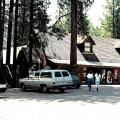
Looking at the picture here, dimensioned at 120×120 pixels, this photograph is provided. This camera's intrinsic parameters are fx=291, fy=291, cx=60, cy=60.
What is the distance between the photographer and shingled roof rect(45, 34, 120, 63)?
132 ft

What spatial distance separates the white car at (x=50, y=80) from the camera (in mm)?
23281

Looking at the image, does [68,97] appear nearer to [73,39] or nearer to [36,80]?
[36,80]

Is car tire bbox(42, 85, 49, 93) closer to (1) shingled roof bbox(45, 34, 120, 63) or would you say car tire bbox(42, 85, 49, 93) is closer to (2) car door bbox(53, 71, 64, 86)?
(2) car door bbox(53, 71, 64, 86)

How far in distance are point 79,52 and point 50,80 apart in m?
20.5

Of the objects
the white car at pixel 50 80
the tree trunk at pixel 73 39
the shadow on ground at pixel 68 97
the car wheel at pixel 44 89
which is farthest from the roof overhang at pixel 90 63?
the shadow on ground at pixel 68 97

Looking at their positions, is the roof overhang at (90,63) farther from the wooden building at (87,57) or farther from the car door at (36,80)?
the car door at (36,80)

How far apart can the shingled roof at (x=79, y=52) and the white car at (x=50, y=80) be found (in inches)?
551

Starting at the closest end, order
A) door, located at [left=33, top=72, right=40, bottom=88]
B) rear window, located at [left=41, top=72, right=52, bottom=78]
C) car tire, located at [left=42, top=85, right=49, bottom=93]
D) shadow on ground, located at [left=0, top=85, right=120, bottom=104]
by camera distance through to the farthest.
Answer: shadow on ground, located at [left=0, top=85, right=120, bottom=104]
car tire, located at [left=42, top=85, right=49, bottom=93]
rear window, located at [left=41, top=72, right=52, bottom=78]
door, located at [left=33, top=72, right=40, bottom=88]

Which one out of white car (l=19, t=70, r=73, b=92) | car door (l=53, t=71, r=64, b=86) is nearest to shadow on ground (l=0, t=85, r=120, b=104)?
white car (l=19, t=70, r=73, b=92)

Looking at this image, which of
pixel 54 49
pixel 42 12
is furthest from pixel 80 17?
→ pixel 54 49

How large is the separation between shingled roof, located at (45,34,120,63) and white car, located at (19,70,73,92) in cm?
1399

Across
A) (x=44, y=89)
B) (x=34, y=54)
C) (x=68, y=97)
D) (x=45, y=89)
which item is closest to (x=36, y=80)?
(x=44, y=89)

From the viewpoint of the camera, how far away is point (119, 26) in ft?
210

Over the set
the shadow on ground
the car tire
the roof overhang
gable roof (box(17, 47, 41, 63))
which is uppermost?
gable roof (box(17, 47, 41, 63))
